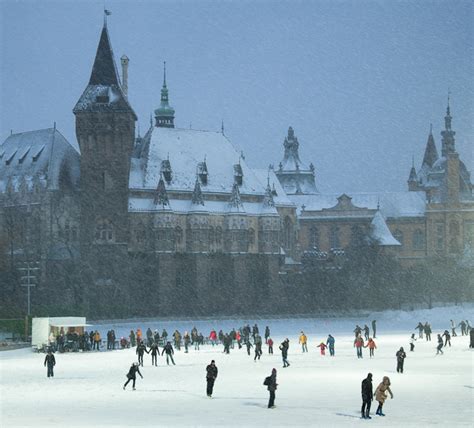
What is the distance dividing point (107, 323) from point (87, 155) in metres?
26.1

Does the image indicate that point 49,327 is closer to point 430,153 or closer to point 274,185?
point 274,185

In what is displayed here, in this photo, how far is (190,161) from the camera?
12288 cm

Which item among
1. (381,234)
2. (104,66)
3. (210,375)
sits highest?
(104,66)

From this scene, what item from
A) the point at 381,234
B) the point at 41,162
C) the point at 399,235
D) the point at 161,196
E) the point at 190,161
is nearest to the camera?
the point at 41,162

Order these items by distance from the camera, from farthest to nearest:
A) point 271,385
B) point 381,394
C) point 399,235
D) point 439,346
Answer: point 399,235, point 439,346, point 271,385, point 381,394

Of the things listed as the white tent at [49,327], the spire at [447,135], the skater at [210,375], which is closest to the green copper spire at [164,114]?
the spire at [447,135]

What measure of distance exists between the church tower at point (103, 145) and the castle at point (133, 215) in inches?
3.9

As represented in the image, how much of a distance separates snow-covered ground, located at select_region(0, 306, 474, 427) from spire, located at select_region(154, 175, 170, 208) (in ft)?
175

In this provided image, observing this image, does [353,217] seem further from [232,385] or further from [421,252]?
[232,385]

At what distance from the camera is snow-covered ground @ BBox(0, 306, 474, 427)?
3203 cm

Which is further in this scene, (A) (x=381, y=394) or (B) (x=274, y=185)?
(B) (x=274, y=185)

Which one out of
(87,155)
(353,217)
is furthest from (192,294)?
(353,217)

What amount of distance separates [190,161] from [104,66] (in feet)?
53.8

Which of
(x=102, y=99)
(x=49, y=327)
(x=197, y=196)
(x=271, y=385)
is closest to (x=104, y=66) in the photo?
(x=102, y=99)
